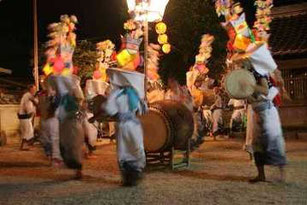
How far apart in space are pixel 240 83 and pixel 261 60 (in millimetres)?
481

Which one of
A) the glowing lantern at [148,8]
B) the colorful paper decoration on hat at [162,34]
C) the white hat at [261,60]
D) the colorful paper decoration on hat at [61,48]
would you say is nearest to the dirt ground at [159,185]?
the white hat at [261,60]

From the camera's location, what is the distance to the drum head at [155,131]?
8773 mm

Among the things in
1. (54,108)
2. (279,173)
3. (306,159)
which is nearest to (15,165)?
(54,108)

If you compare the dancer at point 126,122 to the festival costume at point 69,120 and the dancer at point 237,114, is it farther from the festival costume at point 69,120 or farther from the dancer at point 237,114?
the dancer at point 237,114

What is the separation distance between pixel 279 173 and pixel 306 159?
88.4 inches

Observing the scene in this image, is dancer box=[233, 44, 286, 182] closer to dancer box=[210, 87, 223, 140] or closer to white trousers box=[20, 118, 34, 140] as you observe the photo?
white trousers box=[20, 118, 34, 140]

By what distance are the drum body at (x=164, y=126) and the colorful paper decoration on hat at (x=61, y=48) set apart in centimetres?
169

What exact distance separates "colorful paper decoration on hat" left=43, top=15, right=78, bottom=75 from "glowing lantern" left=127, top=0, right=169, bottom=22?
5.60 ft

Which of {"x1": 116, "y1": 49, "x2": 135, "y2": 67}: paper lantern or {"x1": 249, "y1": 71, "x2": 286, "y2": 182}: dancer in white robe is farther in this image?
{"x1": 116, "y1": 49, "x2": 135, "y2": 67}: paper lantern

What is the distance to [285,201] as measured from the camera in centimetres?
611

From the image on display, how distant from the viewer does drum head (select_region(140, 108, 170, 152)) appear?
345 inches

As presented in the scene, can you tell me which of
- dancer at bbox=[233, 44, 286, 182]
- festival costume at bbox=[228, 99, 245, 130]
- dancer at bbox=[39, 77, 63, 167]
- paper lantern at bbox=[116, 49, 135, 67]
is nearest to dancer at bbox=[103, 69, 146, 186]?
paper lantern at bbox=[116, 49, 135, 67]

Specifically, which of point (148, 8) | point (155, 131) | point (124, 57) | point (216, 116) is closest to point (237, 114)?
point (216, 116)

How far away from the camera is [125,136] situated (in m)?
7.36
